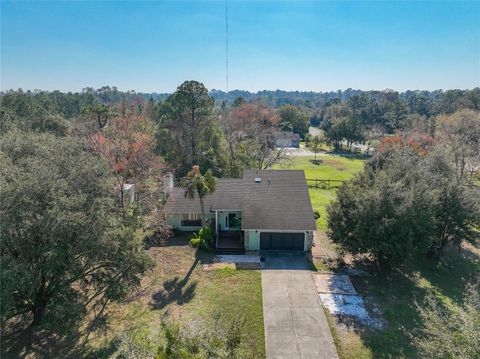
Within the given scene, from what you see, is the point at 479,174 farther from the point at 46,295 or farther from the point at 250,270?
the point at 46,295

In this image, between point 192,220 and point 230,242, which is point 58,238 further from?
point 192,220

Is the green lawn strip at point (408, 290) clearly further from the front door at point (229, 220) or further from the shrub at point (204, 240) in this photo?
the shrub at point (204, 240)

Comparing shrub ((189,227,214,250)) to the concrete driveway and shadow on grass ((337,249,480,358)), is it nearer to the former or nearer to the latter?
the concrete driveway

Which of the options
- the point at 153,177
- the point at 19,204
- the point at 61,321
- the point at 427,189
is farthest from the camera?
the point at 153,177

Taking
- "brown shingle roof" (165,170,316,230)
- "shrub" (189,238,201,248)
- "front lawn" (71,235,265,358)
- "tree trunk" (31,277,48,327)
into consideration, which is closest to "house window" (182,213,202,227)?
"brown shingle roof" (165,170,316,230)

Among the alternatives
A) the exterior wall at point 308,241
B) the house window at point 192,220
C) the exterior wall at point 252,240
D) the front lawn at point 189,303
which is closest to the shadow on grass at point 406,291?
the exterior wall at point 308,241

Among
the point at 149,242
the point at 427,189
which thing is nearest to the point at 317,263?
the point at 427,189

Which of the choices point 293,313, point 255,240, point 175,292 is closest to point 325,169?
point 255,240

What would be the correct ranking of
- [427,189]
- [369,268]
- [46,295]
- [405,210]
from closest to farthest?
[46,295] < [405,210] < [427,189] < [369,268]
